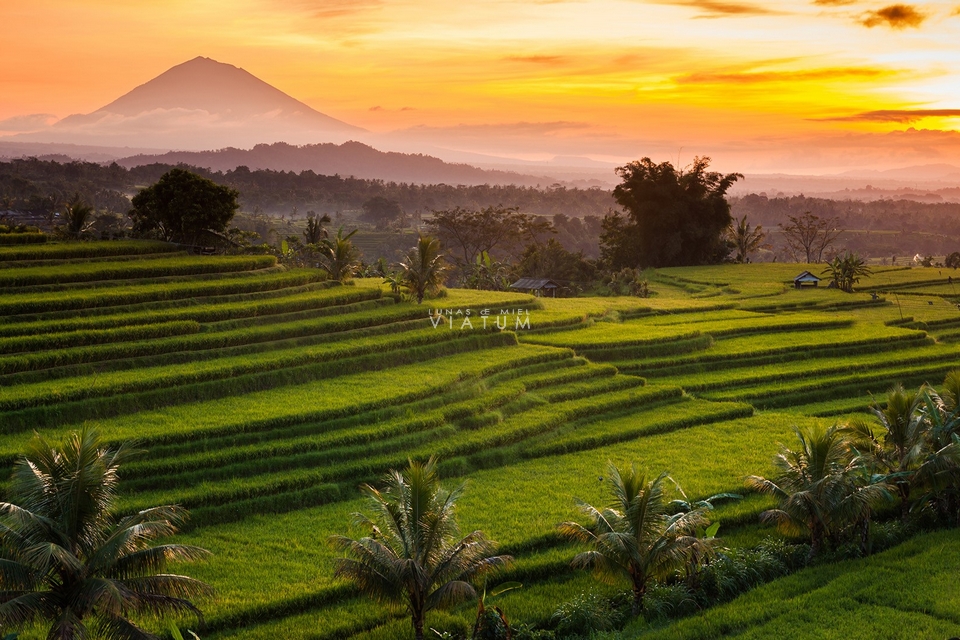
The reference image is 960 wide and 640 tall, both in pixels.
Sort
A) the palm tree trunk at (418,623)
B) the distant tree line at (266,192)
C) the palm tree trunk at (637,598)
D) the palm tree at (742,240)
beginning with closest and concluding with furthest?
the palm tree trunk at (418,623), the palm tree trunk at (637,598), the palm tree at (742,240), the distant tree line at (266,192)

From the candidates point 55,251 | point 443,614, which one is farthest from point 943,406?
point 55,251

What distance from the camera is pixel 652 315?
34.7m

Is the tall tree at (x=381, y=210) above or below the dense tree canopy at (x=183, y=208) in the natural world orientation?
above

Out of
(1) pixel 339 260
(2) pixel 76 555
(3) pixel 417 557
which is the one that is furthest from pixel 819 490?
(1) pixel 339 260

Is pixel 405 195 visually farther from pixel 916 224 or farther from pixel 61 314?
pixel 61 314

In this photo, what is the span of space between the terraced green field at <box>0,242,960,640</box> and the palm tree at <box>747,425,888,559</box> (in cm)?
144

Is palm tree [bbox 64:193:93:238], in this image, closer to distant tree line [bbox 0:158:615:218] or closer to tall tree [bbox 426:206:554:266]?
distant tree line [bbox 0:158:615:218]

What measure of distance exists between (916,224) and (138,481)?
121812mm

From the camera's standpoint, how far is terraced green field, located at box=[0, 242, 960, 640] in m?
14.6

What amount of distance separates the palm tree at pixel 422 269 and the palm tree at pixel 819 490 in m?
15.3

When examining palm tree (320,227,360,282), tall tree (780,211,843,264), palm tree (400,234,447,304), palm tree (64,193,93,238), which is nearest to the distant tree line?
palm tree (64,193,93,238)

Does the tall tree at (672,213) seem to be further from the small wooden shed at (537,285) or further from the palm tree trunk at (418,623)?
the palm tree trunk at (418,623)

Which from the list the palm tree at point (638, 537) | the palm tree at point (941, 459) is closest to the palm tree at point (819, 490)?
the palm tree at point (941, 459)

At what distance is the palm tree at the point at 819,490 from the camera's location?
46.9 feet
